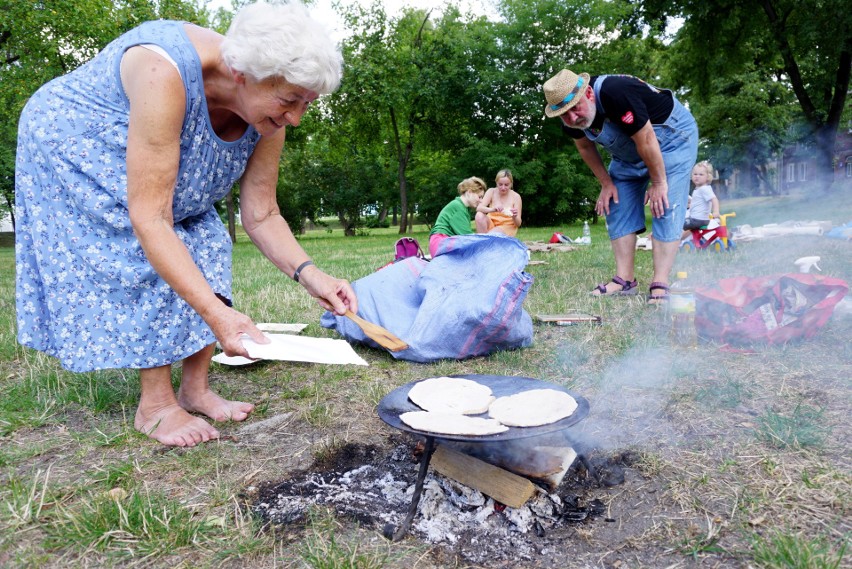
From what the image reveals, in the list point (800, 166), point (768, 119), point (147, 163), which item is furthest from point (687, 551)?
point (800, 166)

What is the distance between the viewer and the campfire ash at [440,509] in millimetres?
1604

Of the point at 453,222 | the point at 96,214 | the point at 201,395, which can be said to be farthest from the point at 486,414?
the point at 453,222

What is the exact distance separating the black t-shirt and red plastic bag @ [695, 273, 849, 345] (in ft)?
4.52

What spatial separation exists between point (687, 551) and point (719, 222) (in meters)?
7.19

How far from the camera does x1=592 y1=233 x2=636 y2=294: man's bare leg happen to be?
4.65 m

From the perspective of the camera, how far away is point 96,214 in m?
1.99

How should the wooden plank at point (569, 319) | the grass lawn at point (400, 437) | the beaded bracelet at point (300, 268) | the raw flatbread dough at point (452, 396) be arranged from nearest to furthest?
the grass lawn at point (400, 437) → the raw flatbread dough at point (452, 396) → the beaded bracelet at point (300, 268) → the wooden plank at point (569, 319)

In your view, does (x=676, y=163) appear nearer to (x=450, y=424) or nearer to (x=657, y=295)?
(x=657, y=295)

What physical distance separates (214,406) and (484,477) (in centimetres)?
135

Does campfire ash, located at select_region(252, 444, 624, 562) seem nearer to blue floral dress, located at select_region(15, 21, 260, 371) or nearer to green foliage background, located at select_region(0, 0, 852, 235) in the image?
blue floral dress, located at select_region(15, 21, 260, 371)

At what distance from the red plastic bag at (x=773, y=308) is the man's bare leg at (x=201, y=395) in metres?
2.53

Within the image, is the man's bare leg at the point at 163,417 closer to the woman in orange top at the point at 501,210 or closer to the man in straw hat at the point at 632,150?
the man in straw hat at the point at 632,150

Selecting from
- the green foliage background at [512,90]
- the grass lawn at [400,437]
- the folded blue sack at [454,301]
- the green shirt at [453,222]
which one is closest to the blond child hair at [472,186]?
the green shirt at [453,222]

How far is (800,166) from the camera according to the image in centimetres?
3600
